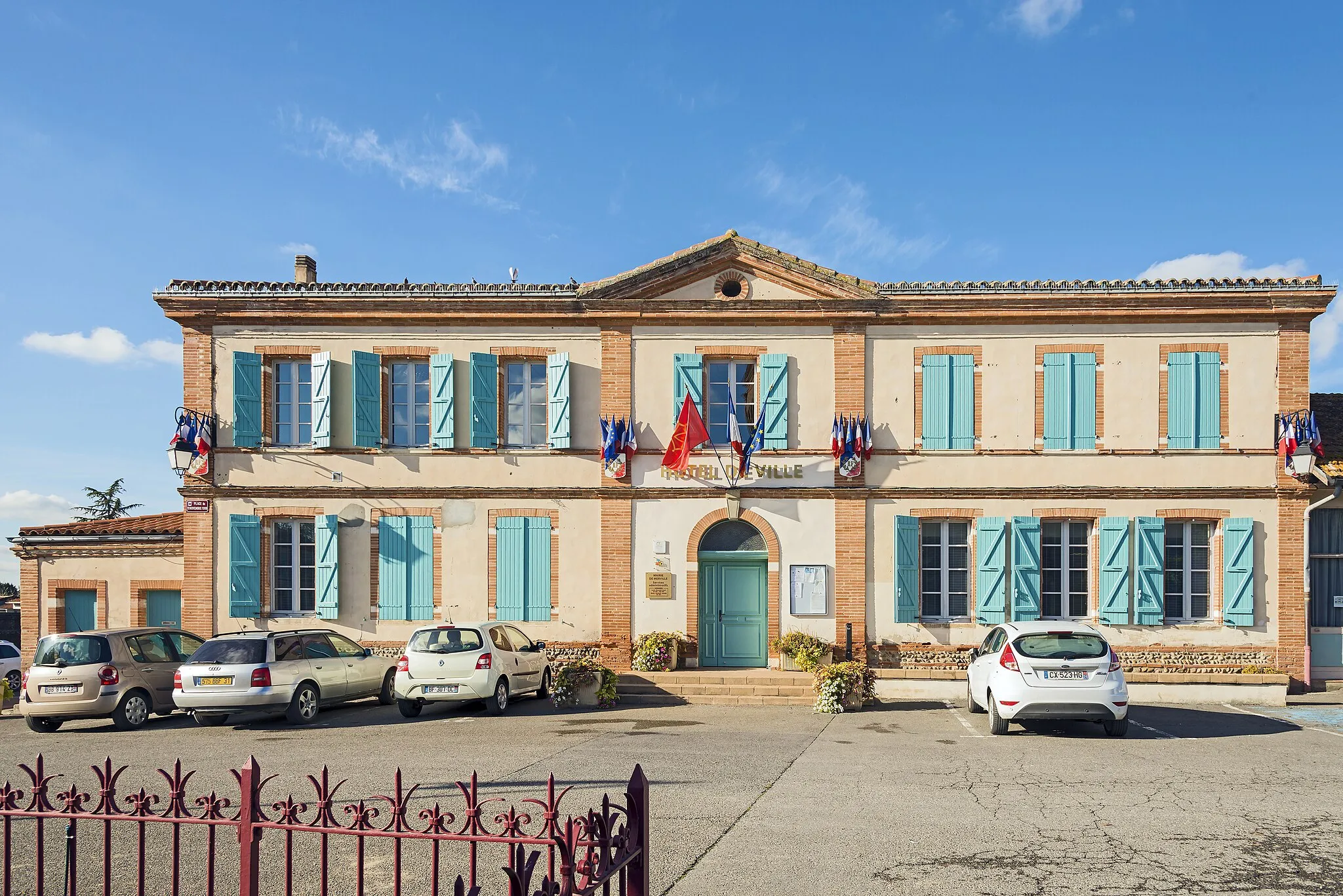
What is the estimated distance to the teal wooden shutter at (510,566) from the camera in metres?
18.6

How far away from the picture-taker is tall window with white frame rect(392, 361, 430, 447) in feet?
62.5

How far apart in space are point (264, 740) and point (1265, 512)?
17.2 metres

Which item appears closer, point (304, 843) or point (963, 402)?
point (304, 843)

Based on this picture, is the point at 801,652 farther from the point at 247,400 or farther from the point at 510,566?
the point at 247,400

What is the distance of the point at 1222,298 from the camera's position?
18094 mm

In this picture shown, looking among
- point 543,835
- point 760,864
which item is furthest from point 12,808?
point 760,864

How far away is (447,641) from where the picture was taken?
590 inches

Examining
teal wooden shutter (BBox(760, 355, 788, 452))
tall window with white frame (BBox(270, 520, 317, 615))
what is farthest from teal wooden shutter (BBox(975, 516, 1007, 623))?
tall window with white frame (BBox(270, 520, 317, 615))

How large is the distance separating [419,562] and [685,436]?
18.7ft

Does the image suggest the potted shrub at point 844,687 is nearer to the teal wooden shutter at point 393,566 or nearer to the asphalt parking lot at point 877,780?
the asphalt parking lot at point 877,780

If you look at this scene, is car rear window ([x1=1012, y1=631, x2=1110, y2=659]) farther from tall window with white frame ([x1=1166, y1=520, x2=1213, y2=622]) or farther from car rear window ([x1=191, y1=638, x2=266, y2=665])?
car rear window ([x1=191, y1=638, x2=266, y2=665])

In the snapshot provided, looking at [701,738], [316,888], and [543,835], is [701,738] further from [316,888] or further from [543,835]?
[543,835]

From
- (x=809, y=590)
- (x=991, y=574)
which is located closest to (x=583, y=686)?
(x=809, y=590)

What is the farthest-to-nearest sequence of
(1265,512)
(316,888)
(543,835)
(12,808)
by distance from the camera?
(1265,512)
(316,888)
(12,808)
(543,835)
